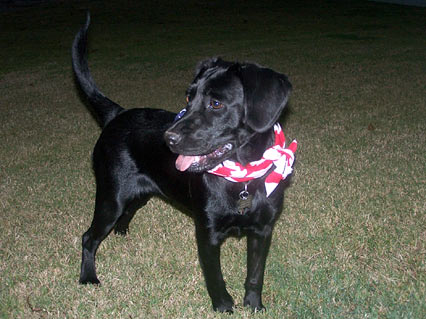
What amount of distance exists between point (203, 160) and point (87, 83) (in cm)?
155

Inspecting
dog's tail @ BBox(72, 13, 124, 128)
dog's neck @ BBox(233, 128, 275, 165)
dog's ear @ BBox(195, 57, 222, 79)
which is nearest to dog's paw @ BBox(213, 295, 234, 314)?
dog's neck @ BBox(233, 128, 275, 165)

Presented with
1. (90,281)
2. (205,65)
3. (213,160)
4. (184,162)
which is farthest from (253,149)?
(90,281)

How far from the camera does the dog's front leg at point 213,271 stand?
299 centimetres

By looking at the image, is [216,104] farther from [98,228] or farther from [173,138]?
[98,228]

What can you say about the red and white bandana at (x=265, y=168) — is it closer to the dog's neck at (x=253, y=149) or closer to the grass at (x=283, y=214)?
the dog's neck at (x=253, y=149)

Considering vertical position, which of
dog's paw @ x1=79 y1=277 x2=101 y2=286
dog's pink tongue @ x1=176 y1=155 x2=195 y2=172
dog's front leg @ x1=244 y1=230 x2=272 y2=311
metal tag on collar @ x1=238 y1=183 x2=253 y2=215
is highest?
dog's pink tongue @ x1=176 y1=155 x2=195 y2=172

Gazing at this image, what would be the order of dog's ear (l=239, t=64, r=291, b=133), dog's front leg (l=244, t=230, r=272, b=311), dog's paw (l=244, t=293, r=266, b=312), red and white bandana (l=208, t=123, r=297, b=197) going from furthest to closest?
dog's paw (l=244, t=293, r=266, b=312)
dog's front leg (l=244, t=230, r=272, b=311)
red and white bandana (l=208, t=123, r=297, b=197)
dog's ear (l=239, t=64, r=291, b=133)

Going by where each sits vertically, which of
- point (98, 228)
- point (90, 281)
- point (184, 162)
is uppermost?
point (184, 162)

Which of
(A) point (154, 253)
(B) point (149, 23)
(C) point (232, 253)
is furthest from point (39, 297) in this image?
(B) point (149, 23)

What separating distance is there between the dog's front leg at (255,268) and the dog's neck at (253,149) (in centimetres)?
50

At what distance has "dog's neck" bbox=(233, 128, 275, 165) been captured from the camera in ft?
9.82

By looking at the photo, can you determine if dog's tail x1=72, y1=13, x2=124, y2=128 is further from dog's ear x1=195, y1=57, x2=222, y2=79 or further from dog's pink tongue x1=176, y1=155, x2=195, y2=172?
dog's pink tongue x1=176, y1=155, x2=195, y2=172

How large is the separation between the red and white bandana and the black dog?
49 millimetres

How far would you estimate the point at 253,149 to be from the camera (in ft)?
9.87
